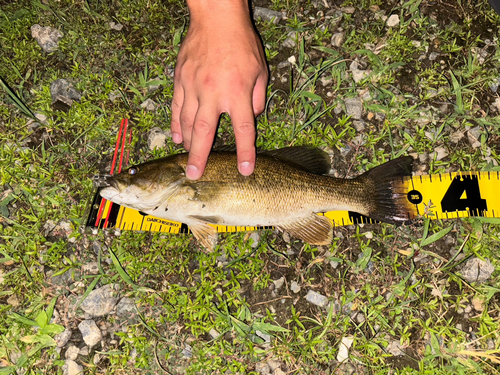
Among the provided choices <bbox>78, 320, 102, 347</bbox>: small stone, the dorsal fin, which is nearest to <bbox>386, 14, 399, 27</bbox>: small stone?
the dorsal fin

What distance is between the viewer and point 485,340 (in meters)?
3.38

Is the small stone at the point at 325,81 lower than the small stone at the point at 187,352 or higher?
higher

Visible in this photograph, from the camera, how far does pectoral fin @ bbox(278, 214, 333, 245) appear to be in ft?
11.2

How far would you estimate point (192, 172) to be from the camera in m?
3.05

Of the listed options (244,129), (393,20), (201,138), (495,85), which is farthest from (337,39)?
(201,138)

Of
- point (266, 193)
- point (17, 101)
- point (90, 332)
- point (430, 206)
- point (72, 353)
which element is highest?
point (17, 101)

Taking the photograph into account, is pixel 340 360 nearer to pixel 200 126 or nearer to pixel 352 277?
pixel 352 277

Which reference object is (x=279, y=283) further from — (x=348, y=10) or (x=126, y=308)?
(x=348, y=10)

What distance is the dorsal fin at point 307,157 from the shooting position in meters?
3.53

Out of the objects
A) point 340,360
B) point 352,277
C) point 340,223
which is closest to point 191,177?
point 340,223

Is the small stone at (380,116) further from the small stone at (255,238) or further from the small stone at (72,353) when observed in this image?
the small stone at (72,353)

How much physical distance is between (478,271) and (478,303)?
335 mm

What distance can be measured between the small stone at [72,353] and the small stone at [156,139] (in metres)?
2.33

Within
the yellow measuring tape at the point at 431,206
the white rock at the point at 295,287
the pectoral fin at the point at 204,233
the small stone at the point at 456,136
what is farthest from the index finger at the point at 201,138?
the small stone at the point at 456,136
